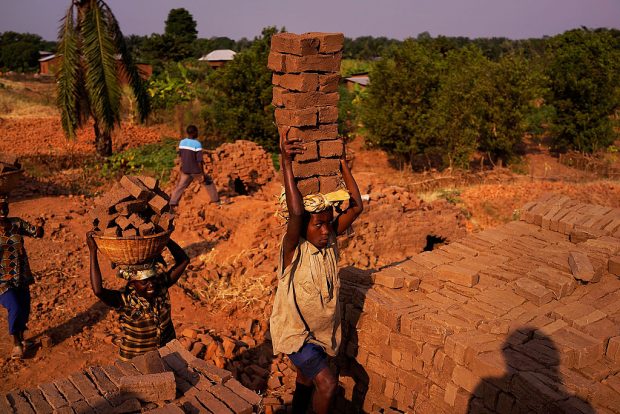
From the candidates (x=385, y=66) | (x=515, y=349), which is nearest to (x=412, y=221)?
(x=515, y=349)

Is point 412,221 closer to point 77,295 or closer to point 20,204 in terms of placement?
point 77,295

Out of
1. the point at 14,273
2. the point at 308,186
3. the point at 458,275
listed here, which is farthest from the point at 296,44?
the point at 14,273

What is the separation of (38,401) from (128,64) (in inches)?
507

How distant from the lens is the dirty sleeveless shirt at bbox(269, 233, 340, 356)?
399cm

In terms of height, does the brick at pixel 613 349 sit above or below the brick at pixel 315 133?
below

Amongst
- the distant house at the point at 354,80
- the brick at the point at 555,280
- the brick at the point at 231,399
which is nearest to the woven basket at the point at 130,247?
the brick at the point at 231,399

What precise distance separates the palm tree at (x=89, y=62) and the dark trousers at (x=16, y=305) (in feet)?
29.7

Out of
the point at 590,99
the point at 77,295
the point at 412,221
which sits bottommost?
the point at 77,295

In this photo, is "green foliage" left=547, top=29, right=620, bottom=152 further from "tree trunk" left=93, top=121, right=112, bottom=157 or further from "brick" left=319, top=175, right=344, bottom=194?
"brick" left=319, top=175, right=344, bottom=194

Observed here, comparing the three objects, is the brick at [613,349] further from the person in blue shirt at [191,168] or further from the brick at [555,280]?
the person in blue shirt at [191,168]

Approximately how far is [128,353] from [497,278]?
11.6 feet

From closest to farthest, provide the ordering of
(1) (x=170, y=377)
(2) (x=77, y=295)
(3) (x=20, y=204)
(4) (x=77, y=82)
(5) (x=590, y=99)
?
(1) (x=170, y=377) < (2) (x=77, y=295) < (3) (x=20, y=204) < (4) (x=77, y=82) < (5) (x=590, y=99)

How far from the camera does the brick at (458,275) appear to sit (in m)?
5.32

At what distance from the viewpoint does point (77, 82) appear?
13953 millimetres
